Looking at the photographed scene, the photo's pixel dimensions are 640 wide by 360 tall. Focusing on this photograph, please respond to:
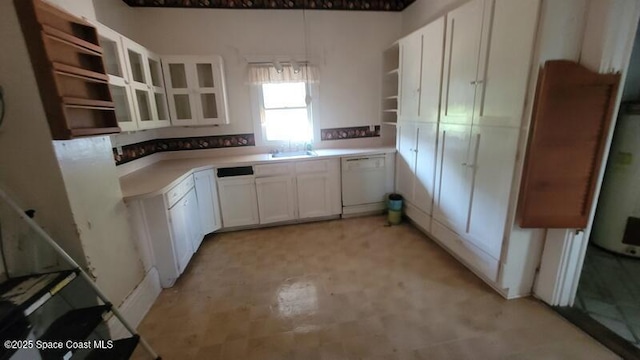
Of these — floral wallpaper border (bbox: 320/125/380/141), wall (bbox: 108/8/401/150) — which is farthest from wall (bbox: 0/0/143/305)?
floral wallpaper border (bbox: 320/125/380/141)

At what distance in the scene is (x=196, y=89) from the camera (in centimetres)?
313

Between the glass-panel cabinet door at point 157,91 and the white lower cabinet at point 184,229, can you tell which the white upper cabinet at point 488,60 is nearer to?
the white lower cabinet at point 184,229

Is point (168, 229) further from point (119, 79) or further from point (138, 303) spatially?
point (119, 79)

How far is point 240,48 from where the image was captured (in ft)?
11.2

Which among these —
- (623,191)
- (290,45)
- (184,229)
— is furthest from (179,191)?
(623,191)

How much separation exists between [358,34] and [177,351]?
391 centimetres

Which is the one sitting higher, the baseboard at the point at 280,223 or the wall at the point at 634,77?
the wall at the point at 634,77

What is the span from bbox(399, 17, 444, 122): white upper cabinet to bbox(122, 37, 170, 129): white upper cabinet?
2.75 meters

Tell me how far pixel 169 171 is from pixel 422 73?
2.77 meters

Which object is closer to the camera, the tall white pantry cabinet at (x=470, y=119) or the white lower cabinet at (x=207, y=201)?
the tall white pantry cabinet at (x=470, y=119)

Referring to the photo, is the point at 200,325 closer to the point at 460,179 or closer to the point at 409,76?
the point at 460,179

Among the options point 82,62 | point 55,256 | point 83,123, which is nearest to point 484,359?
point 55,256

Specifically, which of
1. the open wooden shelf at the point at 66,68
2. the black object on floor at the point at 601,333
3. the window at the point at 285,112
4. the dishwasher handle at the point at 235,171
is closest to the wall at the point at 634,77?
the black object on floor at the point at 601,333

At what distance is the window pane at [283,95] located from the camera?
3598 millimetres
